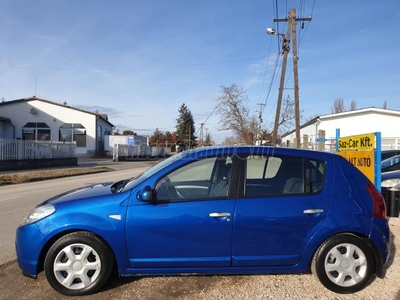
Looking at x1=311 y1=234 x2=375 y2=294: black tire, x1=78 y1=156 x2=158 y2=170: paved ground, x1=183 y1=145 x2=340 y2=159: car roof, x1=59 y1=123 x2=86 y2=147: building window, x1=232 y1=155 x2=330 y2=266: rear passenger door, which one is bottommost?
x1=78 y1=156 x2=158 y2=170: paved ground

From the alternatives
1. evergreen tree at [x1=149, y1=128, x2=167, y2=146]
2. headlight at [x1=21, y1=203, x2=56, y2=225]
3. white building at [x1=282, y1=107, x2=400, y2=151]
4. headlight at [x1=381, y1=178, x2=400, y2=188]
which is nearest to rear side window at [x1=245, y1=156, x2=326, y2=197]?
headlight at [x1=21, y1=203, x2=56, y2=225]

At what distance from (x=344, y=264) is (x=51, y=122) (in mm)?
44585

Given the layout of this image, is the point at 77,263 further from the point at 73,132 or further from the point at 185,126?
the point at 185,126

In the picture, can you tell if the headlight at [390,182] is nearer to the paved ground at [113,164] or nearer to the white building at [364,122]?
the paved ground at [113,164]

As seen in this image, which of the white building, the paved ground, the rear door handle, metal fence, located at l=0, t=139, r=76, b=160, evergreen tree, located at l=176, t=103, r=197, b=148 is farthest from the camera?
evergreen tree, located at l=176, t=103, r=197, b=148

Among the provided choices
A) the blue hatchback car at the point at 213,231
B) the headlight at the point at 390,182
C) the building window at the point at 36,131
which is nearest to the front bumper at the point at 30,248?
the blue hatchback car at the point at 213,231

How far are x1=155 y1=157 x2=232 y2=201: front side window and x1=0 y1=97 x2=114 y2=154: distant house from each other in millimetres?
41188

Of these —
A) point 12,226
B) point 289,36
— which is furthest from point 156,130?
point 12,226

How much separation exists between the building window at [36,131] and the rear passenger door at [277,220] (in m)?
43.8

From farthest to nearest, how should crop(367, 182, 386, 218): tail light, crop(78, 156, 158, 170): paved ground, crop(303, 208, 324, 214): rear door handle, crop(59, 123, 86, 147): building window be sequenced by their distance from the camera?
crop(59, 123, 86, 147): building window < crop(78, 156, 158, 170): paved ground < crop(367, 182, 386, 218): tail light < crop(303, 208, 324, 214): rear door handle

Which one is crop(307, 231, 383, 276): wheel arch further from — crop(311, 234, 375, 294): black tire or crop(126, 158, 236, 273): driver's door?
crop(126, 158, 236, 273): driver's door

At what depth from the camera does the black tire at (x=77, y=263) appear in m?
3.36

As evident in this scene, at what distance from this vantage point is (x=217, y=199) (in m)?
3.46

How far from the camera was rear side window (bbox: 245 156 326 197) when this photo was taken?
3.60m
